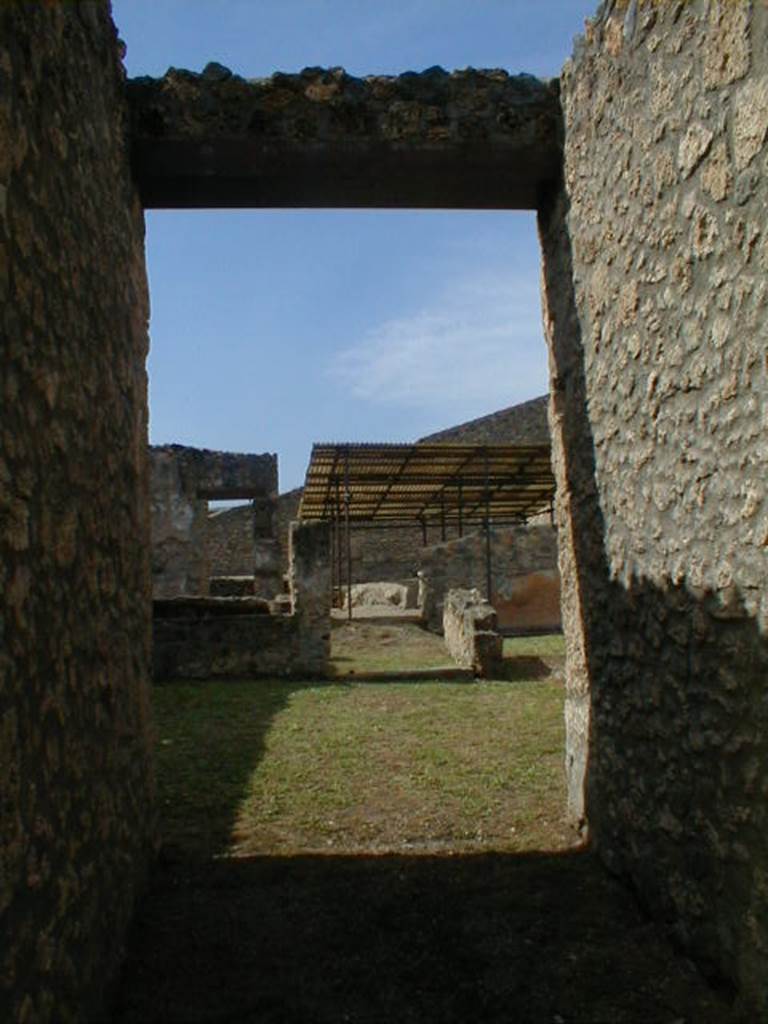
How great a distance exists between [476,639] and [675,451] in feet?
22.7

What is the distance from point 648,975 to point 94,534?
2.29m

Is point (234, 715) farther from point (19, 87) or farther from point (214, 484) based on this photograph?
point (214, 484)

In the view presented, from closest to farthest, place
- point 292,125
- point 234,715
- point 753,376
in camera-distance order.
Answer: point 753,376, point 292,125, point 234,715

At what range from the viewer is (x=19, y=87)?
2178 mm

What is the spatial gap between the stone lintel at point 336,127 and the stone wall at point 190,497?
10782 mm

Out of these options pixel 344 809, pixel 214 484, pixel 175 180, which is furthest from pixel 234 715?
pixel 214 484

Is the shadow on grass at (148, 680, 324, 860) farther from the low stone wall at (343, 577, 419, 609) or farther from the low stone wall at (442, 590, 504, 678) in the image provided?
the low stone wall at (343, 577, 419, 609)

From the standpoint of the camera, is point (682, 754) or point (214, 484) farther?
point (214, 484)

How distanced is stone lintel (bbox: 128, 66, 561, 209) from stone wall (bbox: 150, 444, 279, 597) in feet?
35.4

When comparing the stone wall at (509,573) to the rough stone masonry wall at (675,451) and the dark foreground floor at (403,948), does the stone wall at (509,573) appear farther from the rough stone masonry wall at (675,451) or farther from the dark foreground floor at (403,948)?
the dark foreground floor at (403,948)

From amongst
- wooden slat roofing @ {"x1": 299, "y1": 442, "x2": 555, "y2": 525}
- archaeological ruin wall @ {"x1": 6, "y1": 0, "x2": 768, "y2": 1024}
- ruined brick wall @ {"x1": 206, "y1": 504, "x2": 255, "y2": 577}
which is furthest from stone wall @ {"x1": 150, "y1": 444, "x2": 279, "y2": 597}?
archaeological ruin wall @ {"x1": 6, "y1": 0, "x2": 768, "y2": 1024}

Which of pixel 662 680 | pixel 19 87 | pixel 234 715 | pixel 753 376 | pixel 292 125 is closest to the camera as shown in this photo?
pixel 19 87

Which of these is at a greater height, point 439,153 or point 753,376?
point 439,153

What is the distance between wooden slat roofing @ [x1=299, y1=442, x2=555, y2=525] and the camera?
1357 cm
